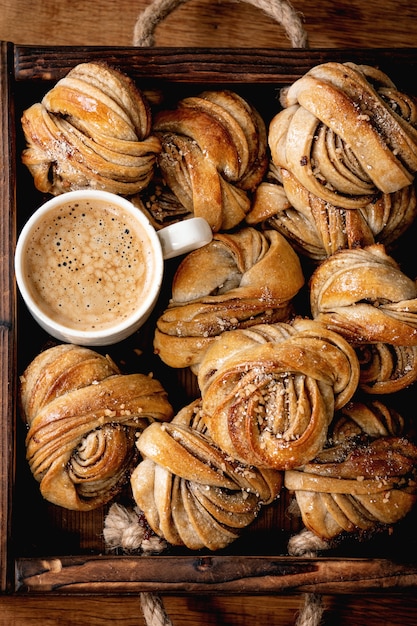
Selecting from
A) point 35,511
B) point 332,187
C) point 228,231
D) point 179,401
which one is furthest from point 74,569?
point 332,187

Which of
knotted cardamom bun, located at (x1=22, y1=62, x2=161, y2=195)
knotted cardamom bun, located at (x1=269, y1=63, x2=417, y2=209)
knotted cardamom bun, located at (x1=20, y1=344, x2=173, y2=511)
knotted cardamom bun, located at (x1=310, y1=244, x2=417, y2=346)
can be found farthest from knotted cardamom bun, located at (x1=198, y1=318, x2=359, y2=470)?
knotted cardamom bun, located at (x1=22, y1=62, x2=161, y2=195)

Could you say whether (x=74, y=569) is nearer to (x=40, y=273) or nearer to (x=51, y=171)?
(x=40, y=273)

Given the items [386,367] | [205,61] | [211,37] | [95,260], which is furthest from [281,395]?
[211,37]

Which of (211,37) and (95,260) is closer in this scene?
(95,260)

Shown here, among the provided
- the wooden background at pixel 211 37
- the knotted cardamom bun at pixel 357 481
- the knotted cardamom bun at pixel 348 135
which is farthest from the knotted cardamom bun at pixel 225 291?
the wooden background at pixel 211 37

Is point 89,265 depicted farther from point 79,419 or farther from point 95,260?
point 79,419
